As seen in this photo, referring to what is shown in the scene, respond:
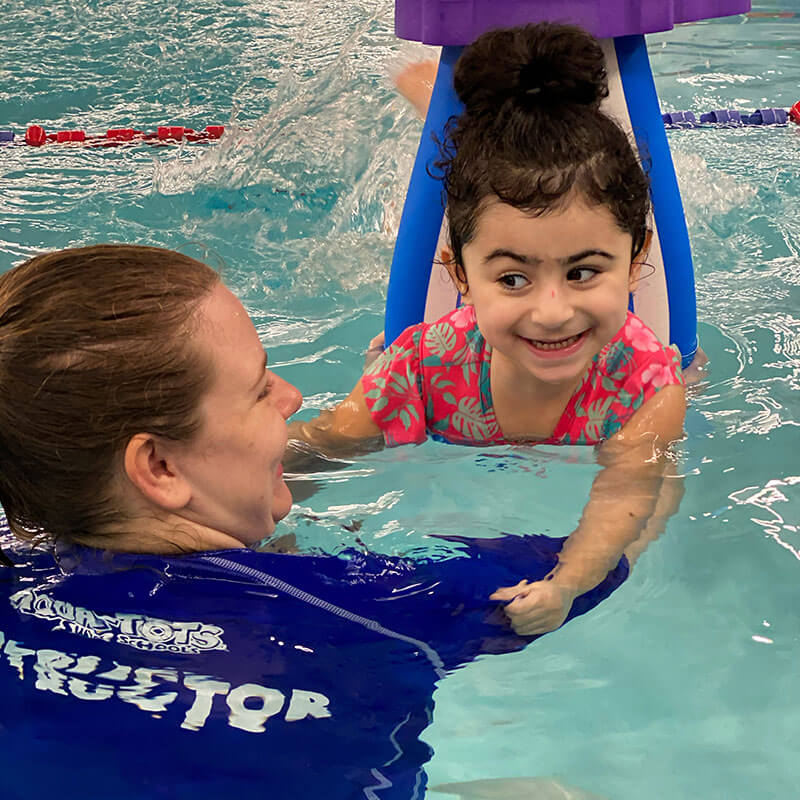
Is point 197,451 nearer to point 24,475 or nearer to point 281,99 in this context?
point 24,475

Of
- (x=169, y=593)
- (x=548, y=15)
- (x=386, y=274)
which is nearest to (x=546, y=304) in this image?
(x=548, y=15)

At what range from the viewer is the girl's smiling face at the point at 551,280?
166 cm

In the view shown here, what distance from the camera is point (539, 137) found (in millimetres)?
1729

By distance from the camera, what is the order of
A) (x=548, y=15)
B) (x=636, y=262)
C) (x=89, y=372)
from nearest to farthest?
1. (x=89, y=372)
2. (x=636, y=262)
3. (x=548, y=15)

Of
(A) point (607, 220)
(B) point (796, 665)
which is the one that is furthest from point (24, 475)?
(B) point (796, 665)

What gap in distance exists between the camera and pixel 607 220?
1688mm

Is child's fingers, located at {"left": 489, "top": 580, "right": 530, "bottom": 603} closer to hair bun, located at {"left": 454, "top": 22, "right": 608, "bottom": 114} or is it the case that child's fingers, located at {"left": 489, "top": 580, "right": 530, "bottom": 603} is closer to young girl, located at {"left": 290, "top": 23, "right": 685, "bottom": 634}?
young girl, located at {"left": 290, "top": 23, "right": 685, "bottom": 634}

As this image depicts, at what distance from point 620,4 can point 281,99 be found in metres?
2.78

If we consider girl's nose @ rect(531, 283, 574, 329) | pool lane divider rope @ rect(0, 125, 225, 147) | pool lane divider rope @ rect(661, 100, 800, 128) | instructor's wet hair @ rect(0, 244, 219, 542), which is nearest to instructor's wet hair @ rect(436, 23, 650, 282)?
girl's nose @ rect(531, 283, 574, 329)

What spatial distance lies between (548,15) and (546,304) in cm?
64

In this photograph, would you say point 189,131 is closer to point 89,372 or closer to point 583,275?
point 583,275

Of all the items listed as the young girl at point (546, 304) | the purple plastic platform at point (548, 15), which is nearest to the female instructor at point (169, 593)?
the young girl at point (546, 304)

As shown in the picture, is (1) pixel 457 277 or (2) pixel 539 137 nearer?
(2) pixel 539 137

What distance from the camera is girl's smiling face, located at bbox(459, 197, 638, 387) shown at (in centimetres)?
166
